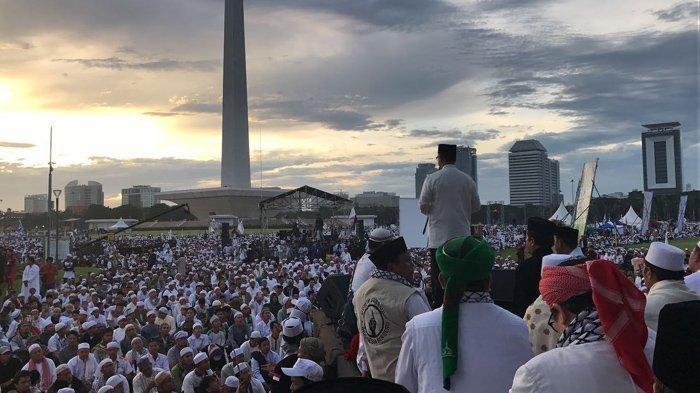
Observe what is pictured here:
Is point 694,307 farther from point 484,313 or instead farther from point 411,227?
point 411,227

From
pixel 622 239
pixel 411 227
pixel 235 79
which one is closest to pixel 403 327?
pixel 411 227

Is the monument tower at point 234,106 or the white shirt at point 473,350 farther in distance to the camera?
the monument tower at point 234,106

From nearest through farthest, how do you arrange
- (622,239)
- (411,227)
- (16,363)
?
(411,227)
(16,363)
(622,239)

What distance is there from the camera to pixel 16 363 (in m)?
8.46

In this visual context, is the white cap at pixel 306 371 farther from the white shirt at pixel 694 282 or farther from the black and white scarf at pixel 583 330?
the black and white scarf at pixel 583 330

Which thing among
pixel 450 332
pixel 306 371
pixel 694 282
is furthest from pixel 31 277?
pixel 450 332

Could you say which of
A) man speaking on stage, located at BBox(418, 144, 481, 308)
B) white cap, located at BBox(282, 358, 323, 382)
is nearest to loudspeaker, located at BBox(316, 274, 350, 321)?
white cap, located at BBox(282, 358, 323, 382)

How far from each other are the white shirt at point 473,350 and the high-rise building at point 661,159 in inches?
5458

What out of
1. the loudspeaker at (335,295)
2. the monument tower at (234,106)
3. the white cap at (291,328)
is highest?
the monument tower at (234,106)

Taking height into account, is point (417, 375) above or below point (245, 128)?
below

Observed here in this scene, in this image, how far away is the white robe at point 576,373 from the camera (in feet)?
5.83

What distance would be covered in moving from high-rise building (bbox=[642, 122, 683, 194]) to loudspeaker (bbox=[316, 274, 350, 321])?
134896 millimetres

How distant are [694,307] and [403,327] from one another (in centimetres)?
184

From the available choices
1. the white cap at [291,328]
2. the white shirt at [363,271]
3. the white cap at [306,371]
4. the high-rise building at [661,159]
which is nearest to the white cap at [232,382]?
the white cap at [291,328]
